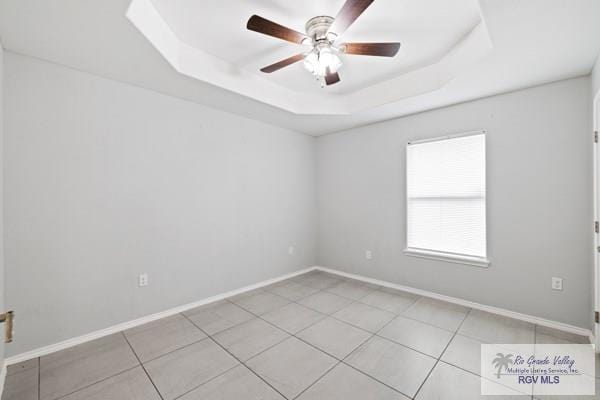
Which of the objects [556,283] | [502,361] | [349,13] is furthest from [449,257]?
[349,13]

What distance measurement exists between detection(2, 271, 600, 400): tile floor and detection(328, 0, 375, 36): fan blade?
7.87ft

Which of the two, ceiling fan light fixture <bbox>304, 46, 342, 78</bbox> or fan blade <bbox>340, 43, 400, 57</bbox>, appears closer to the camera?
fan blade <bbox>340, 43, 400, 57</bbox>

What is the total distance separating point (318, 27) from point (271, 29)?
46cm

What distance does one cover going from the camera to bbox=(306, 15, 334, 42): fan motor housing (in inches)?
76.4

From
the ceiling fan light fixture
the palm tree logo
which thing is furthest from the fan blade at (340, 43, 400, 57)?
the palm tree logo

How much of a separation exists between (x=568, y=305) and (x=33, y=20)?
477 cm

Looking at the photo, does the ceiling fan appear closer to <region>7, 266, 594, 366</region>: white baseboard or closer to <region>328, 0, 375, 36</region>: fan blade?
<region>328, 0, 375, 36</region>: fan blade

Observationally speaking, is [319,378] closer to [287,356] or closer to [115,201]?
[287,356]

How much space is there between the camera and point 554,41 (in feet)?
6.03

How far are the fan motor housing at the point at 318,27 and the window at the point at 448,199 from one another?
2.01 metres

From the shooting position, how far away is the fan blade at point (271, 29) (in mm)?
1615

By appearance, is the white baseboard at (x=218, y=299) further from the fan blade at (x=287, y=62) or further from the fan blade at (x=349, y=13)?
the fan blade at (x=349, y=13)

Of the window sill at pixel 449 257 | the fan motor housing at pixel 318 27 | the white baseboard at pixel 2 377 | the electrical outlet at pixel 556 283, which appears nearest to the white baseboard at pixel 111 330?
the white baseboard at pixel 2 377

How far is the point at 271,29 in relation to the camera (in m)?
1.72
